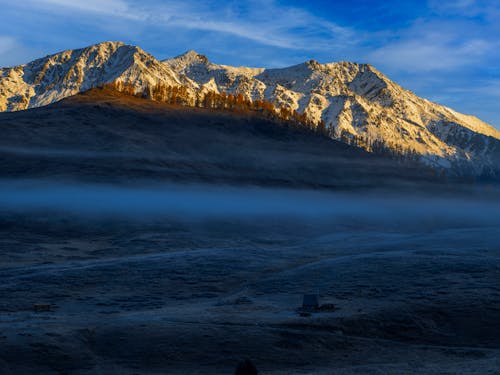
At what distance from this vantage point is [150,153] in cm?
15362

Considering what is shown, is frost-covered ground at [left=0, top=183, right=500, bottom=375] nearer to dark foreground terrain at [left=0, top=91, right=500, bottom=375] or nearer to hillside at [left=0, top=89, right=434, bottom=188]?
dark foreground terrain at [left=0, top=91, right=500, bottom=375]

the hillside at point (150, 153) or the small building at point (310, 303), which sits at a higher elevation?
the hillside at point (150, 153)

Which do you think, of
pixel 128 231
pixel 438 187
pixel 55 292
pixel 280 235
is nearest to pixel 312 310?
pixel 55 292

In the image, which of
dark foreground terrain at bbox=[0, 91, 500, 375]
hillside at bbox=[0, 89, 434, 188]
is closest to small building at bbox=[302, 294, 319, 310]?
dark foreground terrain at bbox=[0, 91, 500, 375]

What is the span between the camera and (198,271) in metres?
44.2

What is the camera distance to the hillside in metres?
132

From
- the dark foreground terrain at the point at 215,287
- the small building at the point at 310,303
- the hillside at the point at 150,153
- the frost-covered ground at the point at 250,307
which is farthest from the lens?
the hillside at the point at 150,153

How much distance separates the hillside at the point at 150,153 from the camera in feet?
433

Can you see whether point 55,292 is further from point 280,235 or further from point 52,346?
point 280,235

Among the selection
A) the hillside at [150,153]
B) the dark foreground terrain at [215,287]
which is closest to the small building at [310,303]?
the dark foreground terrain at [215,287]

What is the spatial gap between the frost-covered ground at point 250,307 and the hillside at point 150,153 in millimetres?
54829

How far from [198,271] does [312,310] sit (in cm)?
1620

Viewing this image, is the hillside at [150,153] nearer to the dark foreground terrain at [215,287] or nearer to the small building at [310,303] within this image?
the dark foreground terrain at [215,287]

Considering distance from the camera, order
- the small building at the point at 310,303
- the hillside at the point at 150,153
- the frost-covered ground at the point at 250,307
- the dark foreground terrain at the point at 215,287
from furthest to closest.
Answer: the hillside at the point at 150,153, the small building at the point at 310,303, the dark foreground terrain at the point at 215,287, the frost-covered ground at the point at 250,307
